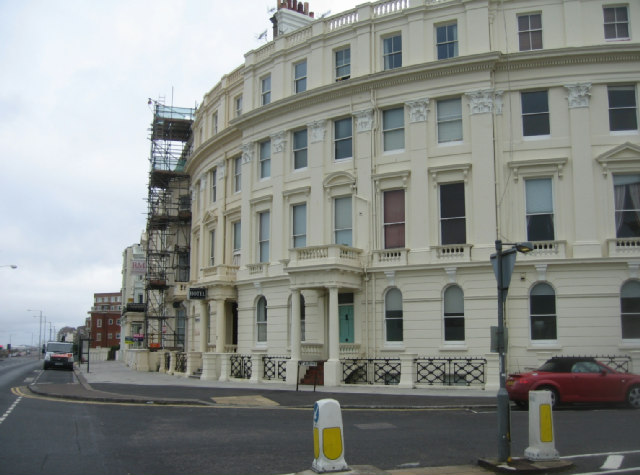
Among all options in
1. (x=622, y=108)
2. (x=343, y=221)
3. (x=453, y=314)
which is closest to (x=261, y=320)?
(x=343, y=221)

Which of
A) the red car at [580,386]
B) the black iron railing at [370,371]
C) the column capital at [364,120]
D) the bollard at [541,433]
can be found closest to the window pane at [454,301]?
the black iron railing at [370,371]

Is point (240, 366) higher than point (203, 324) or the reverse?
the reverse

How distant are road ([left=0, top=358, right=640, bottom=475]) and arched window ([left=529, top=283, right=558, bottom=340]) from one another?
6.88 m

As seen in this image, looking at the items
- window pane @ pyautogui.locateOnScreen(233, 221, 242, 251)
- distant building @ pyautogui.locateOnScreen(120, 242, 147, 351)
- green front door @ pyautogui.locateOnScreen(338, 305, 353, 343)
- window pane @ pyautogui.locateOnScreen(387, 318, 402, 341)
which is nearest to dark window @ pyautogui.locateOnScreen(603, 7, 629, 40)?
window pane @ pyautogui.locateOnScreen(387, 318, 402, 341)

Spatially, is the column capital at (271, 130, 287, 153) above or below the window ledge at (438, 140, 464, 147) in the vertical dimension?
above

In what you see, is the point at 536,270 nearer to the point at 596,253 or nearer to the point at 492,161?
the point at 596,253

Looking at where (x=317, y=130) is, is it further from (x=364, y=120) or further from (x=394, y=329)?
(x=394, y=329)

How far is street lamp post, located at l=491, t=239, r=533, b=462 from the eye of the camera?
999 centimetres

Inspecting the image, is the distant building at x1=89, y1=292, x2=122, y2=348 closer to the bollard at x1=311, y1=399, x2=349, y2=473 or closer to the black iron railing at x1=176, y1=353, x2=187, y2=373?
the black iron railing at x1=176, y1=353, x2=187, y2=373

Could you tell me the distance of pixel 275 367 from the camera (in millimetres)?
29703

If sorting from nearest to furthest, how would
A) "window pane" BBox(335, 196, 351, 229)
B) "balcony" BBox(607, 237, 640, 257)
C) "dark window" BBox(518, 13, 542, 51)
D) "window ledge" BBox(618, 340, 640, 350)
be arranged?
"window ledge" BBox(618, 340, 640, 350), "balcony" BBox(607, 237, 640, 257), "dark window" BBox(518, 13, 542, 51), "window pane" BBox(335, 196, 351, 229)

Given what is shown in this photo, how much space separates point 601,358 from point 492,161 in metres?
8.44

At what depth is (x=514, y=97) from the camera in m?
26.8

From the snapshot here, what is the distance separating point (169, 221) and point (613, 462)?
39882mm
